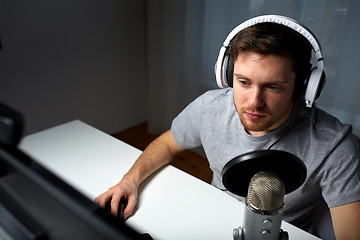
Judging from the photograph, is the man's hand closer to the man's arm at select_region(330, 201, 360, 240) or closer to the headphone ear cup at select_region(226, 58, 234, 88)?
the headphone ear cup at select_region(226, 58, 234, 88)

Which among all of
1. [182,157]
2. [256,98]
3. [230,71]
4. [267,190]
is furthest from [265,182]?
[182,157]

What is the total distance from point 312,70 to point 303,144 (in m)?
0.22

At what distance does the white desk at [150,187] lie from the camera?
2.66 ft

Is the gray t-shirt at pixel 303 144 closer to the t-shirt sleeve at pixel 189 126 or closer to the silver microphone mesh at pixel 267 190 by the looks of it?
the t-shirt sleeve at pixel 189 126

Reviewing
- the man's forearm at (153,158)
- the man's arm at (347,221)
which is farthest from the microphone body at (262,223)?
the man's forearm at (153,158)

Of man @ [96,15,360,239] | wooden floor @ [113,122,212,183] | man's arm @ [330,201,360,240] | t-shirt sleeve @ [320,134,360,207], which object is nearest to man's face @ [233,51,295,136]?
man @ [96,15,360,239]

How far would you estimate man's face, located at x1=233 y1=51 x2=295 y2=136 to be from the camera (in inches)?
32.3

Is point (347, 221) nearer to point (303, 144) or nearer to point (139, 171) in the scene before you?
point (303, 144)

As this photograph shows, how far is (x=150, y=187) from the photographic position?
3.18 feet

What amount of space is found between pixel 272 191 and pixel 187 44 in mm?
1905

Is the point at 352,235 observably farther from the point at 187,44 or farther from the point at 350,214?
the point at 187,44

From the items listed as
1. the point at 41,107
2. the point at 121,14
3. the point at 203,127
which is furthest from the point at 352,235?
the point at 121,14

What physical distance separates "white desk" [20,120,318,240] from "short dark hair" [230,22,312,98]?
0.38 metres

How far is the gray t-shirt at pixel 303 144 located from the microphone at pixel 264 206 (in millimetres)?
362
